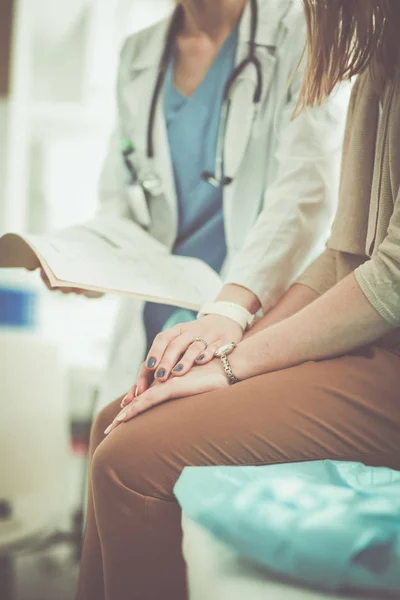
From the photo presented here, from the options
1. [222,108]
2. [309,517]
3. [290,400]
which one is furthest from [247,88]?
[309,517]

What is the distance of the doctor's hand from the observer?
0.75 m

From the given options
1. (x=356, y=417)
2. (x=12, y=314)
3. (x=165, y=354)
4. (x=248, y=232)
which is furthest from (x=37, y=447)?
(x=356, y=417)

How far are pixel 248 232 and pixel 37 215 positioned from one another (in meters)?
1.68

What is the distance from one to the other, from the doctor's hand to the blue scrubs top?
288mm

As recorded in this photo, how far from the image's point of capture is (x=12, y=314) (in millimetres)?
2338

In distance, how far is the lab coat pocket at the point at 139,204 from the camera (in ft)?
3.84

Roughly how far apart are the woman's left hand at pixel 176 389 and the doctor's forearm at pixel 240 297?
0.21 metres

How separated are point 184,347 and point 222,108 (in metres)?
0.51

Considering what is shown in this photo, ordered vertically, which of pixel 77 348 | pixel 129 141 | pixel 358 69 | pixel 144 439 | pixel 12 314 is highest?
pixel 358 69

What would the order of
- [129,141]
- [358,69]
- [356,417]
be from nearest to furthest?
[356,417]
[358,69]
[129,141]

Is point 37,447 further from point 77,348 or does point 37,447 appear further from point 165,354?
point 165,354

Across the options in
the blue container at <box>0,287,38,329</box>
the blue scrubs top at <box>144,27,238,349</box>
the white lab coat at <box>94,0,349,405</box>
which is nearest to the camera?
the white lab coat at <box>94,0,349,405</box>

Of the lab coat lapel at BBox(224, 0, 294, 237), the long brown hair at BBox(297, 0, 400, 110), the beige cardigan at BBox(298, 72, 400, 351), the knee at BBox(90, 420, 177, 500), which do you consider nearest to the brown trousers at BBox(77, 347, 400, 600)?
the knee at BBox(90, 420, 177, 500)

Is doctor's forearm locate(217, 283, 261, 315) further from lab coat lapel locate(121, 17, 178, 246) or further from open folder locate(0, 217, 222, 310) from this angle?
lab coat lapel locate(121, 17, 178, 246)
